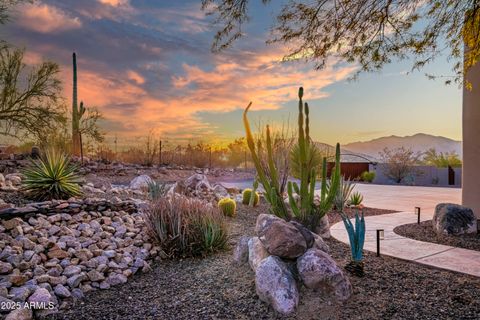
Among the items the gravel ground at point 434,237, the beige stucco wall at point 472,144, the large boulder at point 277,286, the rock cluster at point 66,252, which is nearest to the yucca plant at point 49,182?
the rock cluster at point 66,252

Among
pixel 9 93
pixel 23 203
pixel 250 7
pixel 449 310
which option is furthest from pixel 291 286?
pixel 9 93

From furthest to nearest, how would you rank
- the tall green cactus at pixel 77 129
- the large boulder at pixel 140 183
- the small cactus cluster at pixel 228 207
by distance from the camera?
the tall green cactus at pixel 77 129
the large boulder at pixel 140 183
the small cactus cluster at pixel 228 207

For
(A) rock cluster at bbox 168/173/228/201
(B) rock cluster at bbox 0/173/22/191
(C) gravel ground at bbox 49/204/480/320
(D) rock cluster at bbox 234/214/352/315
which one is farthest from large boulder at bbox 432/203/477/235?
(B) rock cluster at bbox 0/173/22/191

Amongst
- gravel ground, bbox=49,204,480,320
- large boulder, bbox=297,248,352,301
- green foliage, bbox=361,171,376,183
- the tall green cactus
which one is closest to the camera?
gravel ground, bbox=49,204,480,320

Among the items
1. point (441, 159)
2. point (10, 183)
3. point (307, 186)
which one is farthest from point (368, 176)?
point (10, 183)

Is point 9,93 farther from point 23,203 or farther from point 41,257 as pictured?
point 41,257

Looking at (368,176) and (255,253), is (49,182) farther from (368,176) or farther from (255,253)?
(368,176)

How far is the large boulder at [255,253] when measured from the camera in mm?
3850

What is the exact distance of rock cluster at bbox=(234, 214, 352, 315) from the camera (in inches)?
128

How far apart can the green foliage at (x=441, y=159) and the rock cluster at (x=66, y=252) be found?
1913 centimetres

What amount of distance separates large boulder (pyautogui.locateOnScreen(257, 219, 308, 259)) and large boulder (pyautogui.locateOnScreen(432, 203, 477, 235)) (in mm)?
3426

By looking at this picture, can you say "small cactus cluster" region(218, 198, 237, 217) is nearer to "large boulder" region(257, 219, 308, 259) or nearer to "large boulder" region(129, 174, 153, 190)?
"large boulder" region(129, 174, 153, 190)

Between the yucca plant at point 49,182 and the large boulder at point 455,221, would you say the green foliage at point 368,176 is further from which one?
the yucca plant at point 49,182

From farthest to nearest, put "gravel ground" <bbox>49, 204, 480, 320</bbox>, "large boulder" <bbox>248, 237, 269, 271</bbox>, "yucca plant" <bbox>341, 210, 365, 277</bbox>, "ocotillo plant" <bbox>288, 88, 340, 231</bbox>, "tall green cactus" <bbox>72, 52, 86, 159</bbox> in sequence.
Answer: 1. "tall green cactus" <bbox>72, 52, 86, 159</bbox>
2. "ocotillo plant" <bbox>288, 88, 340, 231</bbox>
3. "large boulder" <bbox>248, 237, 269, 271</bbox>
4. "yucca plant" <bbox>341, 210, 365, 277</bbox>
5. "gravel ground" <bbox>49, 204, 480, 320</bbox>
